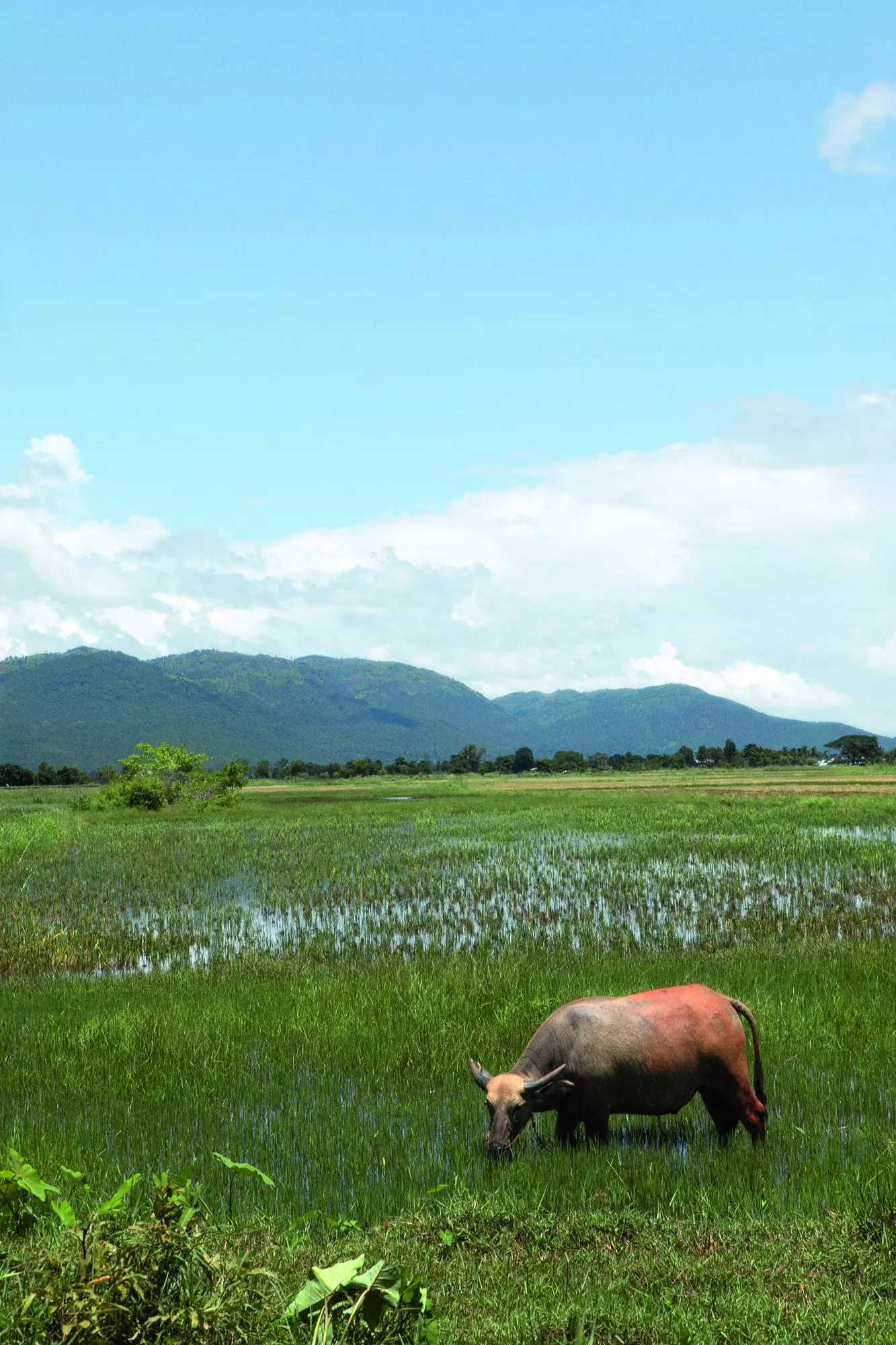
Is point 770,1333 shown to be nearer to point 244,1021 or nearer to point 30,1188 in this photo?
point 30,1188

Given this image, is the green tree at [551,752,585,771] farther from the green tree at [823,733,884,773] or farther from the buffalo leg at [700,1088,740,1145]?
the buffalo leg at [700,1088,740,1145]

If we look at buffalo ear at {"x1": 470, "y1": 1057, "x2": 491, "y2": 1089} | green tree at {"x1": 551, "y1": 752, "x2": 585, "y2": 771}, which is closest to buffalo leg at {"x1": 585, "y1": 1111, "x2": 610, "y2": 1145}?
buffalo ear at {"x1": 470, "y1": 1057, "x2": 491, "y2": 1089}

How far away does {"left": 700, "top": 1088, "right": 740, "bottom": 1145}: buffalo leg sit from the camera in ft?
18.3

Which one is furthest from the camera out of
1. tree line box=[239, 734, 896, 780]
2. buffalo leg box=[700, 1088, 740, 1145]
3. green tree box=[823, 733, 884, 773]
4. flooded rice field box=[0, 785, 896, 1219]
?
tree line box=[239, 734, 896, 780]

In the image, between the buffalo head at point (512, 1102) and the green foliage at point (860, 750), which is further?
the green foliage at point (860, 750)

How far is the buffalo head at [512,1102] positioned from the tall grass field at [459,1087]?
0.15 metres

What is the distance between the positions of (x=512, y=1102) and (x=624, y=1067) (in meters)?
0.71

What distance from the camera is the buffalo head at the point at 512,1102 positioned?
516 cm

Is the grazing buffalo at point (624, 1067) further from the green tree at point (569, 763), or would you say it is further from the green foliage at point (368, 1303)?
the green tree at point (569, 763)

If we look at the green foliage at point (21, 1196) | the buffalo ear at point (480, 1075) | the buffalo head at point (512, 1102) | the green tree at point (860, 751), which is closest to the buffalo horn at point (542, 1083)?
the buffalo head at point (512, 1102)

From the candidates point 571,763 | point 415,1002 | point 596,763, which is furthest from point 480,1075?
point 596,763

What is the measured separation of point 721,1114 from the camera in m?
5.72

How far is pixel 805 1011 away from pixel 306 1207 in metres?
5.50

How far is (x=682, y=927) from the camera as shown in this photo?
1382 cm
